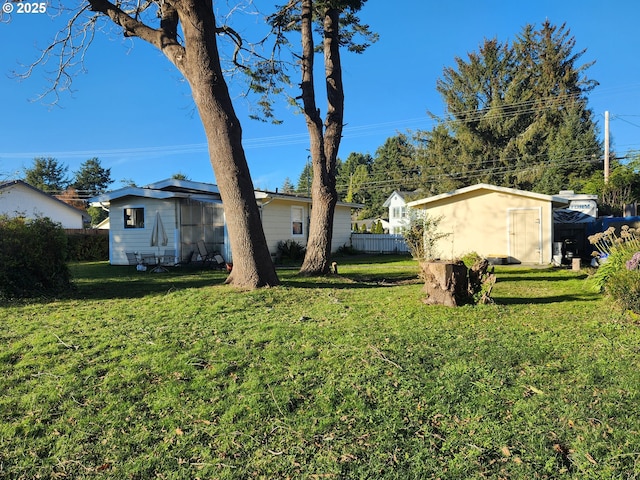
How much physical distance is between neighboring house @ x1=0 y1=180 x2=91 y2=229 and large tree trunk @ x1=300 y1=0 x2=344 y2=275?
20772 mm

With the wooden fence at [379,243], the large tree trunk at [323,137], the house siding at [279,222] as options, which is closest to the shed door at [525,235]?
the house siding at [279,222]

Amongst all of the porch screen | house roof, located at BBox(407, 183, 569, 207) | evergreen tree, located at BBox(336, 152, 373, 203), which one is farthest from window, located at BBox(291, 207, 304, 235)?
evergreen tree, located at BBox(336, 152, 373, 203)

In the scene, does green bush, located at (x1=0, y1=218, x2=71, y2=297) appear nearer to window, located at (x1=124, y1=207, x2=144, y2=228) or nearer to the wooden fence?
window, located at (x1=124, y1=207, x2=144, y2=228)

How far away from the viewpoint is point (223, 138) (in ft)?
25.2

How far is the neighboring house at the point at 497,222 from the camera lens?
47.1ft

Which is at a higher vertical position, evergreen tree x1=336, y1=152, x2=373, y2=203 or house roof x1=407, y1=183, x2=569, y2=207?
evergreen tree x1=336, y1=152, x2=373, y2=203

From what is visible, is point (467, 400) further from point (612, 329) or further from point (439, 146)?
point (439, 146)

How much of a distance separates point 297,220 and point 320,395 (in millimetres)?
15453

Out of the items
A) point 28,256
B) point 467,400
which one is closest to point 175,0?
point 28,256

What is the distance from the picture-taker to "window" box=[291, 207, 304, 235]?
18344 mm

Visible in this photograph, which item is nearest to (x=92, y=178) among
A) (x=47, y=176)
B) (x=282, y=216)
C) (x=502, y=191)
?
(x=47, y=176)

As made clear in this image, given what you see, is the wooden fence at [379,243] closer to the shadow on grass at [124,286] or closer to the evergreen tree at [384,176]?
the shadow on grass at [124,286]

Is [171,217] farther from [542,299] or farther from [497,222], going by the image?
[542,299]

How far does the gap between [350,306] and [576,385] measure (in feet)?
11.3
